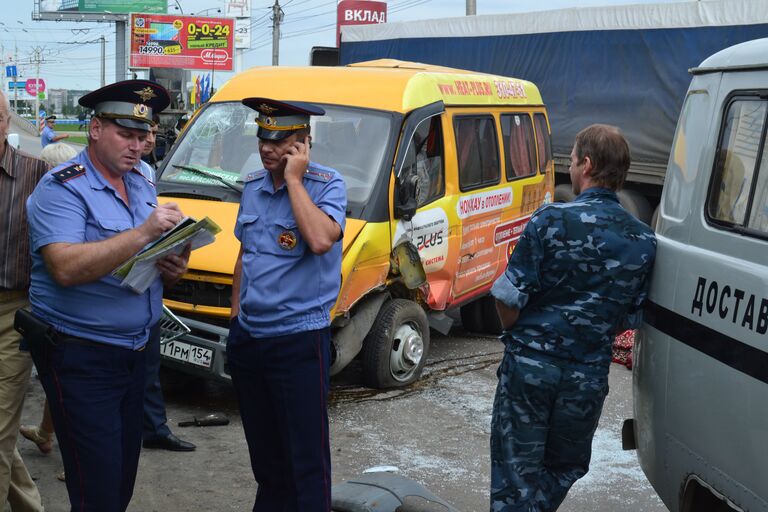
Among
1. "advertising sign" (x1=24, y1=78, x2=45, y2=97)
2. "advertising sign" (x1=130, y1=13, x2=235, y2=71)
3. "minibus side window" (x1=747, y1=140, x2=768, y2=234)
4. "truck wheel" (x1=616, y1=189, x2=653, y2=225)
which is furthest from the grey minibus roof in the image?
"advertising sign" (x1=24, y1=78, x2=45, y2=97)

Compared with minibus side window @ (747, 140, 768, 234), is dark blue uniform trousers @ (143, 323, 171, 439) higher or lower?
lower

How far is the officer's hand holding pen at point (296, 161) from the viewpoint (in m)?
3.79

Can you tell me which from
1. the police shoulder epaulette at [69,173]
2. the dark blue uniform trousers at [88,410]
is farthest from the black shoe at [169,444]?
the police shoulder epaulette at [69,173]

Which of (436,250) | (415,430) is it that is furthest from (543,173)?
(415,430)

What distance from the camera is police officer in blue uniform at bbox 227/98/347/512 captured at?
12.5ft

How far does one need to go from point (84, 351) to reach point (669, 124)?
11.6 metres

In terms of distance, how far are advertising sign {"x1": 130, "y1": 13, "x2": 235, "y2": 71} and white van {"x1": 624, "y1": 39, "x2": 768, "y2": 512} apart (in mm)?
58350

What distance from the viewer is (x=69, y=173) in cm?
345

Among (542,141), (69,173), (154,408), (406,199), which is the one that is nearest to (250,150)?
(406,199)

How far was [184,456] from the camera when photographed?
585 centimetres

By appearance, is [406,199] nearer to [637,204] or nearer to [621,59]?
[637,204]

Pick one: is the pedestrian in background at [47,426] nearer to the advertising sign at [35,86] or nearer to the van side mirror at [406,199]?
the van side mirror at [406,199]

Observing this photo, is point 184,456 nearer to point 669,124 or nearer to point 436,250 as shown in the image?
point 436,250

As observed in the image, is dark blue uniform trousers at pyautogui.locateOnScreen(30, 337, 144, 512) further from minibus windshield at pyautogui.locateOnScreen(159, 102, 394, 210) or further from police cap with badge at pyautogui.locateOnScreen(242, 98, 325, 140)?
minibus windshield at pyautogui.locateOnScreen(159, 102, 394, 210)
